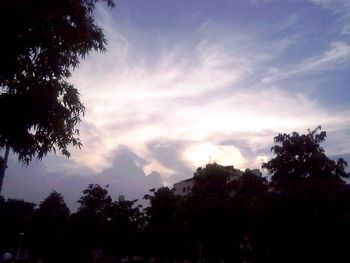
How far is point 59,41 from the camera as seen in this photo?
1148 centimetres

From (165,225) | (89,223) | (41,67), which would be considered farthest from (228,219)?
(41,67)

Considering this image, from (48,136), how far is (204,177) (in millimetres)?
30471

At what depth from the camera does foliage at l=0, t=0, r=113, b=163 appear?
9.47m

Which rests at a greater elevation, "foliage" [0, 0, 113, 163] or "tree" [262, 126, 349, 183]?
"tree" [262, 126, 349, 183]

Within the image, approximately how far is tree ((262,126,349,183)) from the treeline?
10cm

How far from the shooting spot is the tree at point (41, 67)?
947cm

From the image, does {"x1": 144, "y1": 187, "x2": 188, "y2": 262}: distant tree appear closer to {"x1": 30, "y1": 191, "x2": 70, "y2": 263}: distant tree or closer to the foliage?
{"x1": 30, "y1": 191, "x2": 70, "y2": 263}: distant tree

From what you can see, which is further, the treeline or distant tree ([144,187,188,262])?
distant tree ([144,187,188,262])

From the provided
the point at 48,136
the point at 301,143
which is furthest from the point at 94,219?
the point at 48,136

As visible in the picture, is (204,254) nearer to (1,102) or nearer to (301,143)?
(301,143)

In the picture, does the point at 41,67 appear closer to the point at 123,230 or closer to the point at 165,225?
the point at 165,225

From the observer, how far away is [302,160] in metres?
38.5

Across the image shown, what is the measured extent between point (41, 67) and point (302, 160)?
32081mm

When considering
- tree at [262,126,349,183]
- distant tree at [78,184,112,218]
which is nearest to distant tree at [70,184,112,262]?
distant tree at [78,184,112,218]
